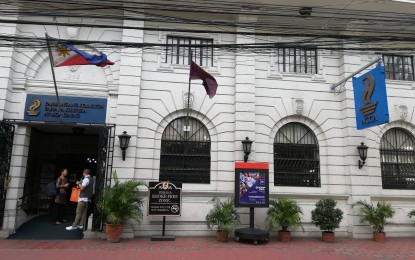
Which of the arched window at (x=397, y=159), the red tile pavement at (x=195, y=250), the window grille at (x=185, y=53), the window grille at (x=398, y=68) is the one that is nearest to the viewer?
the red tile pavement at (x=195, y=250)

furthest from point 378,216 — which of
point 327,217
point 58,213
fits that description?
point 58,213

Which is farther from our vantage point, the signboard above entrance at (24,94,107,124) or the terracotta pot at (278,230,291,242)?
the signboard above entrance at (24,94,107,124)

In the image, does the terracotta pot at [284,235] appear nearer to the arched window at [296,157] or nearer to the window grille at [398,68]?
the arched window at [296,157]

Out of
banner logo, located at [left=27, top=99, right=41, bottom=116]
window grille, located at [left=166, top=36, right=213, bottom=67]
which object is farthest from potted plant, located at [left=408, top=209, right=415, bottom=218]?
banner logo, located at [left=27, top=99, right=41, bottom=116]

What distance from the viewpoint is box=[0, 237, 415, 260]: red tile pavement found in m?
8.44

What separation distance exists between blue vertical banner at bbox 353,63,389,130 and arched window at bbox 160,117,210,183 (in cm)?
550

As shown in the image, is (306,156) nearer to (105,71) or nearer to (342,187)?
(342,187)

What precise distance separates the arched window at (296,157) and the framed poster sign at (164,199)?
3.89 m

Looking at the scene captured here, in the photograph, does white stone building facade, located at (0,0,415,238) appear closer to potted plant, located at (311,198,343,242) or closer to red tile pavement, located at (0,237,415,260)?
potted plant, located at (311,198,343,242)

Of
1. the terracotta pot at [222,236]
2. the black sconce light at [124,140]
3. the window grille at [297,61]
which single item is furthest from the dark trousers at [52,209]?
the window grille at [297,61]

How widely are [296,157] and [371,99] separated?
3.39 m

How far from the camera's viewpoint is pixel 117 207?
32.5ft

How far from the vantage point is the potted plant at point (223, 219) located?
33.6ft

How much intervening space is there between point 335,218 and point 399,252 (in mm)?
1999
